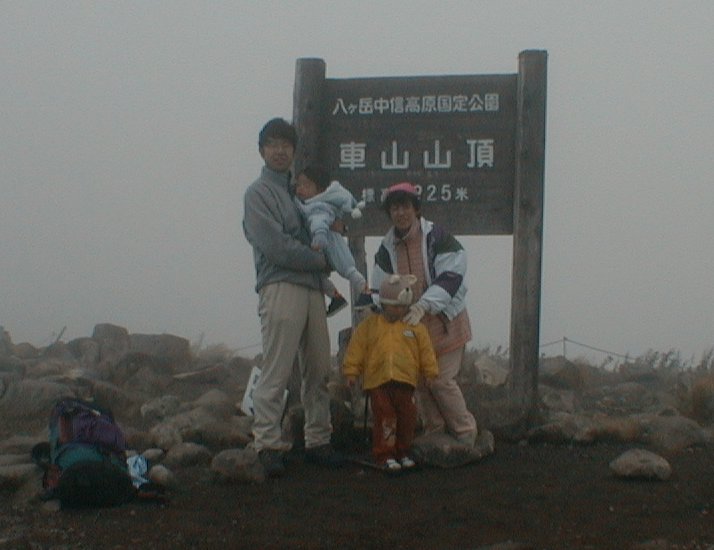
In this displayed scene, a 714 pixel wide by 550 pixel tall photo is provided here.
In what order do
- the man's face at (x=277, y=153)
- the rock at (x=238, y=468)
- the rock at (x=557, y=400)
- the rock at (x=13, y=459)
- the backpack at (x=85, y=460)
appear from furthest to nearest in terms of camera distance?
the rock at (x=557, y=400), the rock at (x=13, y=459), the man's face at (x=277, y=153), the rock at (x=238, y=468), the backpack at (x=85, y=460)

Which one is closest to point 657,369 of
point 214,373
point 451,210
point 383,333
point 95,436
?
point 214,373

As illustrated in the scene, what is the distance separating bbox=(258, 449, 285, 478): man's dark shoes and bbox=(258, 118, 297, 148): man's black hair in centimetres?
208

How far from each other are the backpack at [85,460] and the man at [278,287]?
1004 mm

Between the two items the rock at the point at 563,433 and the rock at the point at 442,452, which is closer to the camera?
the rock at the point at 442,452

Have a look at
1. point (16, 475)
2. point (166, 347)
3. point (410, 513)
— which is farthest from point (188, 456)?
point (166, 347)

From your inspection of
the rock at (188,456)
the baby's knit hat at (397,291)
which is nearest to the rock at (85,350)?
the rock at (188,456)

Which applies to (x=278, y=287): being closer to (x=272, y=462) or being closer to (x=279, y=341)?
(x=279, y=341)

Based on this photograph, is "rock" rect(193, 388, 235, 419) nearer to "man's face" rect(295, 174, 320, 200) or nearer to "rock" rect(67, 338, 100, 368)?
"man's face" rect(295, 174, 320, 200)

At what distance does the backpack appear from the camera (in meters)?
7.64

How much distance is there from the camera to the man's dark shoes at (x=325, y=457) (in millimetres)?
8711

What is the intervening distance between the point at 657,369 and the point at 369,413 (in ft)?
28.2

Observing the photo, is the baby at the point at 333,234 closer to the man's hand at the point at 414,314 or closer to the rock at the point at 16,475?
the man's hand at the point at 414,314

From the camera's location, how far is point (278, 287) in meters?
8.55

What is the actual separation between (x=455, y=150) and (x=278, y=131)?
2174 millimetres
